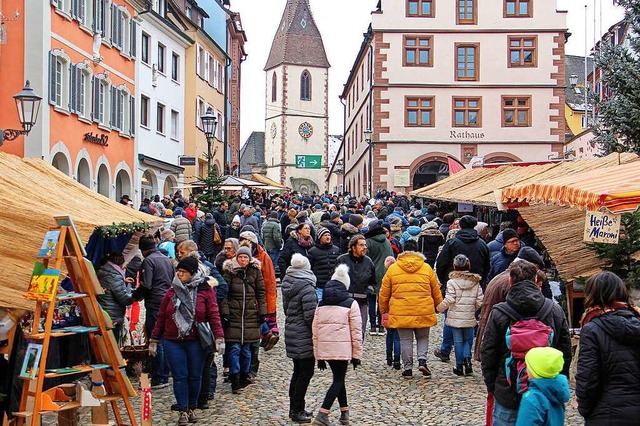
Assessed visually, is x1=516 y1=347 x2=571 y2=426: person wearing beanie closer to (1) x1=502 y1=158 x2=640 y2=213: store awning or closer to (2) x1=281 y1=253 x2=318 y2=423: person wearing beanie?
(1) x1=502 y1=158 x2=640 y2=213: store awning

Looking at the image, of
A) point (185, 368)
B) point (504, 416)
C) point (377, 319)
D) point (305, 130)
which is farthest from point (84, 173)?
point (305, 130)

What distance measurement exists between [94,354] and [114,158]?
75.0 ft

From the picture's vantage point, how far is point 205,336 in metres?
8.60

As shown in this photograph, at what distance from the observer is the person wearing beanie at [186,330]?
8508 mm

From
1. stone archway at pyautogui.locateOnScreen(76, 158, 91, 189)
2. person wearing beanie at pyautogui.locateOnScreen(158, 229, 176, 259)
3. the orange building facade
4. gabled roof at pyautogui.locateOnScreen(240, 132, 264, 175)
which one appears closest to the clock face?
gabled roof at pyautogui.locateOnScreen(240, 132, 264, 175)

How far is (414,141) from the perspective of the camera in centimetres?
4444

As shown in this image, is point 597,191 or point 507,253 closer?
point 597,191

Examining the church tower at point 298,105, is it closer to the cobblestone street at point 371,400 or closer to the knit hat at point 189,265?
the cobblestone street at point 371,400

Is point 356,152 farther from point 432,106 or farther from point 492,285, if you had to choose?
point 492,285

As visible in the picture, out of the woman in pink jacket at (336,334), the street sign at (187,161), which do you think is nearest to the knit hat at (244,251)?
the woman in pink jacket at (336,334)

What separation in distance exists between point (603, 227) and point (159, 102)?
97.0 ft

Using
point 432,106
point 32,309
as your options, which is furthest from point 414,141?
point 32,309

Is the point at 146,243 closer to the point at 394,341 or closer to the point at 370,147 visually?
the point at 394,341

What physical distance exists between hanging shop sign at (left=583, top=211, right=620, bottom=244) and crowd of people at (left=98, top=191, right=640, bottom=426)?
71 cm
